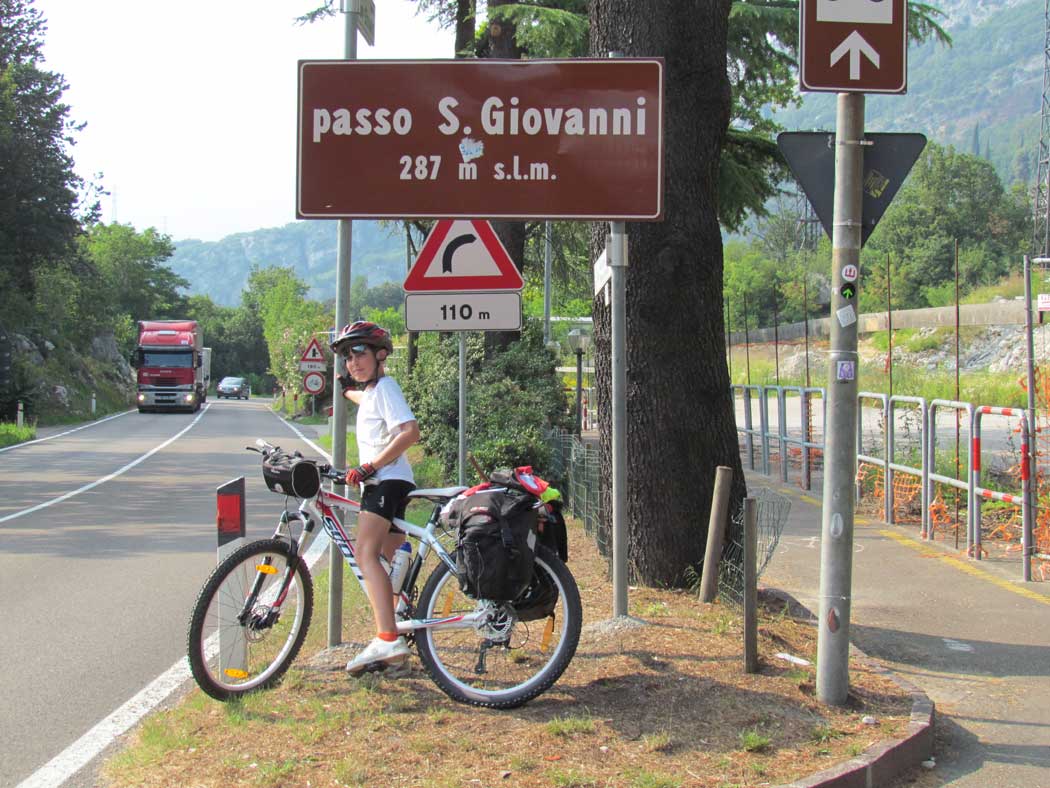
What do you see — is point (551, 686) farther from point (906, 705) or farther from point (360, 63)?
point (360, 63)

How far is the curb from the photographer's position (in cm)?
424

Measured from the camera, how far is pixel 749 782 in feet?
13.9

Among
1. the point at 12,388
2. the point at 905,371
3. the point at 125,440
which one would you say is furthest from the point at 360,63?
the point at 12,388

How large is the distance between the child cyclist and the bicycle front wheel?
14.7 inches

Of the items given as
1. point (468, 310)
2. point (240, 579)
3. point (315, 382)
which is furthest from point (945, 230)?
point (240, 579)

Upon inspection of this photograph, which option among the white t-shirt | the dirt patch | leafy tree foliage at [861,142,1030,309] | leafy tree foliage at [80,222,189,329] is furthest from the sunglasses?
leafy tree foliage at [80,222,189,329]

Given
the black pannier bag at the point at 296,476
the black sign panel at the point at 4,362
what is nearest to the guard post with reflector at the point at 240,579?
the black pannier bag at the point at 296,476

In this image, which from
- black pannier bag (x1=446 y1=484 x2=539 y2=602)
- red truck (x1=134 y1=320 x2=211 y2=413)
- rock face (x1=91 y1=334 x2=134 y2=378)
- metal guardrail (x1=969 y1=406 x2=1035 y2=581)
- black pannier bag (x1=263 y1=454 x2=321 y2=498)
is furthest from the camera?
rock face (x1=91 y1=334 x2=134 y2=378)

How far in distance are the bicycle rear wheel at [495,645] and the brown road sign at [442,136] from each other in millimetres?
1864

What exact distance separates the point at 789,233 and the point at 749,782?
11267 cm

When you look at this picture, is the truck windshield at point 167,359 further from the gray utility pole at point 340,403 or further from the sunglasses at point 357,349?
the sunglasses at point 357,349

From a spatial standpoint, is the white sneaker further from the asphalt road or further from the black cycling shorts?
the asphalt road

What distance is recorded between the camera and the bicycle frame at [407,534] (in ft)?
17.1

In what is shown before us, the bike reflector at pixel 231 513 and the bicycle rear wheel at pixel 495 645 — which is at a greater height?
the bike reflector at pixel 231 513
